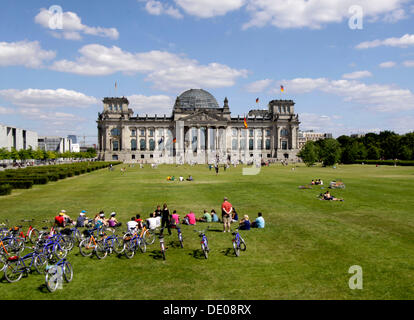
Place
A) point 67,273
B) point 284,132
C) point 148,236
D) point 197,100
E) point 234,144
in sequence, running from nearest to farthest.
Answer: point 67,273
point 148,236
point 284,132
point 234,144
point 197,100

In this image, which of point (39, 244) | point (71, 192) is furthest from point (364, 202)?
point (71, 192)

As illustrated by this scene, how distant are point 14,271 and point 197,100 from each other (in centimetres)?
16035

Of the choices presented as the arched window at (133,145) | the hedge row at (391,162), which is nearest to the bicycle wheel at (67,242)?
the hedge row at (391,162)

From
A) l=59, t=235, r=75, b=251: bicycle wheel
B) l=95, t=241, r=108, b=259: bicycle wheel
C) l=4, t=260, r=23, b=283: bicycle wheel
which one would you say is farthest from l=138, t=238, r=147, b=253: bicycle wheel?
l=4, t=260, r=23, b=283: bicycle wheel

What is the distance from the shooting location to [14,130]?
522ft

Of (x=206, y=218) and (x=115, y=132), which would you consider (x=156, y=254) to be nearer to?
(x=206, y=218)

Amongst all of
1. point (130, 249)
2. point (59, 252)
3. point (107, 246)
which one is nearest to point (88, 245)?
point (107, 246)

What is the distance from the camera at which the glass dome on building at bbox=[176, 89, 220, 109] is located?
16800 cm

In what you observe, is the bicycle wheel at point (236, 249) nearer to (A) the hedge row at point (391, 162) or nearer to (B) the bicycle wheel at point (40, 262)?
(B) the bicycle wheel at point (40, 262)

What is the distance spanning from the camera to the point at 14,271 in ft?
40.8

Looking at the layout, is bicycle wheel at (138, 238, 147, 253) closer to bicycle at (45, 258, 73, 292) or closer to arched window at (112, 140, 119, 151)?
bicycle at (45, 258, 73, 292)
